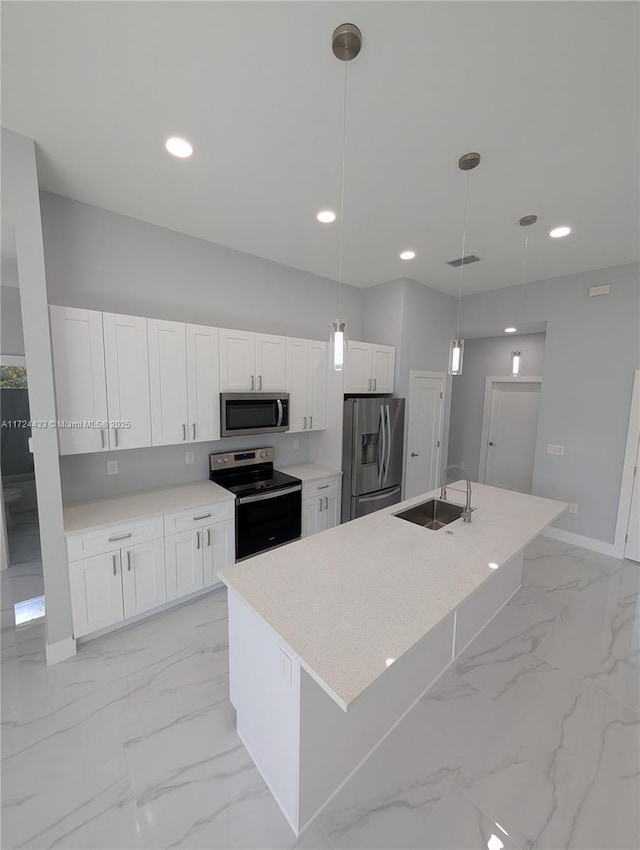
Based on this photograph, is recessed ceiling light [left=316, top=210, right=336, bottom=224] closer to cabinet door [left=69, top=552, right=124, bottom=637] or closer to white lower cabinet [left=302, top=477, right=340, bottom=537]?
white lower cabinet [left=302, top=477, right=340, bottom=537]

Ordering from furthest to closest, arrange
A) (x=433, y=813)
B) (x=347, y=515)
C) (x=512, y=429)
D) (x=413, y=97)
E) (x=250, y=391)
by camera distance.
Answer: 1. (x=512, y=429)
2. (x=347, y=515)
3. (x=250, y=391)
4. (x=413, y=97)
5. (x=433, y=813)

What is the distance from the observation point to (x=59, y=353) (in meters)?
2.18

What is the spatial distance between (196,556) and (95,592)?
69 cm

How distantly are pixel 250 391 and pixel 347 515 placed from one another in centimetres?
178

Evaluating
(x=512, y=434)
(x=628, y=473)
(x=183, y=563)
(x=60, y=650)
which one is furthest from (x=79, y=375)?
(x=512, y=434)

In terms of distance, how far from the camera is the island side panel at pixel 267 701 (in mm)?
1329

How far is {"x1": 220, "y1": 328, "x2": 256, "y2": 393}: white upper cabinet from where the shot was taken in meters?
2.97

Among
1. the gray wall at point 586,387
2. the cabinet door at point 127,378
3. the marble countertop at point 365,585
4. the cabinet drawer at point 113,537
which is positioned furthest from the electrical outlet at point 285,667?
the gray wall at point 586,387

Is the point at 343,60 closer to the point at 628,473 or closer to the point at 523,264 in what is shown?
the point at 523,264

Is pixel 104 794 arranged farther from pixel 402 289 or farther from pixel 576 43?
pixel 402 289

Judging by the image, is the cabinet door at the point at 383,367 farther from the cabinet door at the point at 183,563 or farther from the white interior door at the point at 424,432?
the cabinet door at the point at 183,563

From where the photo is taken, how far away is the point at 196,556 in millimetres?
2730

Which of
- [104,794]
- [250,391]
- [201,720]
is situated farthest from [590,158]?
[104,794]

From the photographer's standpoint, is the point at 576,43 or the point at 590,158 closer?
the point at 576,43
